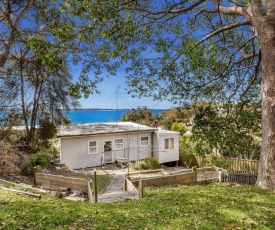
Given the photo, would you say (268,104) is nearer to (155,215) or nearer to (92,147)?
(155,215)

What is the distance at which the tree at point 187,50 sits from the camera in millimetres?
8859

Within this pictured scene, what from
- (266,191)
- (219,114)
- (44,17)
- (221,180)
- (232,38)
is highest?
(44,17)

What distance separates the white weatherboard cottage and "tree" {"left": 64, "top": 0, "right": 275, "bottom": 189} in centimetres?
844

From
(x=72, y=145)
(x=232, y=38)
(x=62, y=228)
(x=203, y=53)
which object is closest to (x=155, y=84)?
(x=203, y=53)

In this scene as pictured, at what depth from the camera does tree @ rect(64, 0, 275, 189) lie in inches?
349

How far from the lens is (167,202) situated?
238 inches

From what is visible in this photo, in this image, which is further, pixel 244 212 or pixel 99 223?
pixel 244 212

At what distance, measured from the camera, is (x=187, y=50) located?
948 cm

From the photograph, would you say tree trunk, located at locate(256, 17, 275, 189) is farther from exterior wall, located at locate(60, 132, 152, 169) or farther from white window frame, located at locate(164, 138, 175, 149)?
white window frame, located at locate(164, 138, 175, 149)

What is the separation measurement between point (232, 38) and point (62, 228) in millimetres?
10846

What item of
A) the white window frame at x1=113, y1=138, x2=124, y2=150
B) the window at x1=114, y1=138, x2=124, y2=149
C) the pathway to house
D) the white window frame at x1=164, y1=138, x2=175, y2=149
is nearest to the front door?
the white window frame at x1=113, y1=138, x2=124, y2=150

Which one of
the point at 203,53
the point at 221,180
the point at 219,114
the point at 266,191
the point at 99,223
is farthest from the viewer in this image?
the point at 221,180

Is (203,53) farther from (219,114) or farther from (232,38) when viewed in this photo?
(219,114)

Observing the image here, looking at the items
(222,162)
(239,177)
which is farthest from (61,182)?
(222,162)
